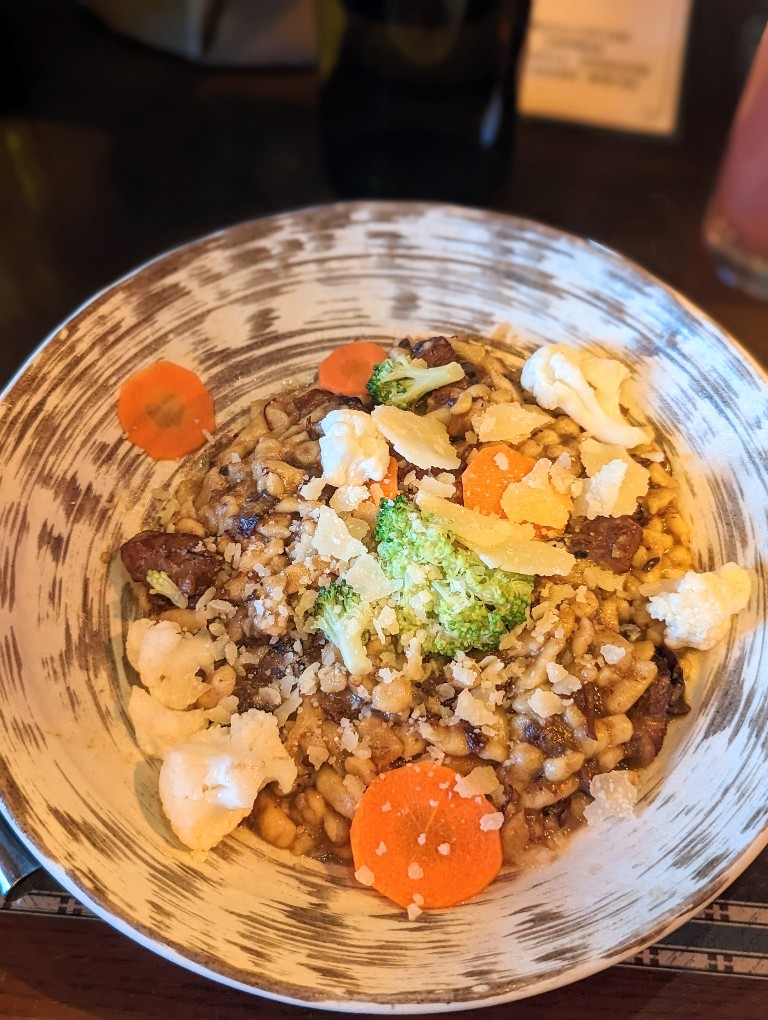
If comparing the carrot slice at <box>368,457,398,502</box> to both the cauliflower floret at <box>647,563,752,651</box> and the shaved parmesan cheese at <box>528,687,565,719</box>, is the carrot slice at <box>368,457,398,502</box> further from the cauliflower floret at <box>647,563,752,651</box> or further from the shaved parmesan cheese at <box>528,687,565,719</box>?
the cauliflower floret at <box>647,563,752,651</box>

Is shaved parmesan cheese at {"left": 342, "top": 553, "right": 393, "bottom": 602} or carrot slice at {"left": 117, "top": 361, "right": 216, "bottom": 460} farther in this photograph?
carrot slice at {"left": 117, "top": 361, "right": 216, "bottom": 460}

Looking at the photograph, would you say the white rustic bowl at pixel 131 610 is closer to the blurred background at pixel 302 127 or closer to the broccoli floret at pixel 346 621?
the broccoli floret at pixel 346 621

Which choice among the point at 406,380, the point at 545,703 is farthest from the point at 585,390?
the point at 545,703

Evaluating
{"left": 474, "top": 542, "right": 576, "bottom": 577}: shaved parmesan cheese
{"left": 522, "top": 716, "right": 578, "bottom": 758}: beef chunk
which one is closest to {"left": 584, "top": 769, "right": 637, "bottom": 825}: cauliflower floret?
{"left": 522, "top": 716, "right": 578, "bottom": 758}: beef chunk

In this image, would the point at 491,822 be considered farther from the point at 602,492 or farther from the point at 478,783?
the point at 602,492

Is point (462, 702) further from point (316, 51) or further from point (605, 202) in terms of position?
point (316, 51)

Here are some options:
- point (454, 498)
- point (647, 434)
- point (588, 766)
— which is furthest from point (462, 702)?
point (647, 434)
